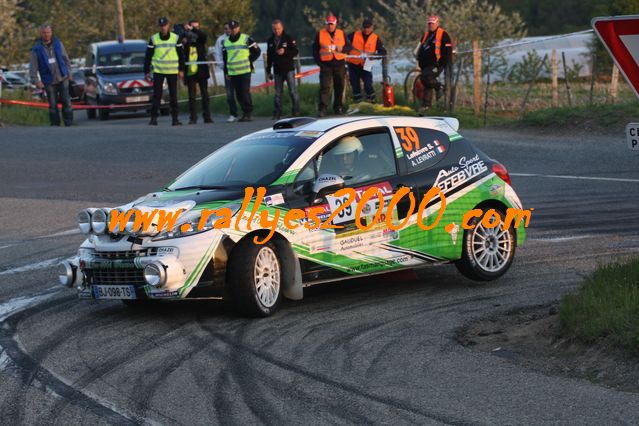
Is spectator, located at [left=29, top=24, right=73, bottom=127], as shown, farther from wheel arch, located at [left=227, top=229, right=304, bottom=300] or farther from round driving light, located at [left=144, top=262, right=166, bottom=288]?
round driving light, located at [left=144, top=262, right=166, bottom=288]

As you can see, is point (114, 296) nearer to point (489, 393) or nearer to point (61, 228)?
point (489, 393)

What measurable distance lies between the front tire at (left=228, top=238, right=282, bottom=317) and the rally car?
0.01m

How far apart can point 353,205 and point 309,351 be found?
2.08 m

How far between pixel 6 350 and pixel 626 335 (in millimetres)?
4342

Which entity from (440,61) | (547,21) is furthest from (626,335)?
(547,21)

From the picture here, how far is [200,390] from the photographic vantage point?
779cm

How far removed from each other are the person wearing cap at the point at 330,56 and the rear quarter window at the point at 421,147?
49.2ft

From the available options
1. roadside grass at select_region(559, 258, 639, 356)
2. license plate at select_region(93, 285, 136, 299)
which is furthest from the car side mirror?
roadside grass at select_region(559, 258, 639, 356)

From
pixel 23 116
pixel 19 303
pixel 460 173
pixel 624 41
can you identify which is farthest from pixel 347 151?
pixel 23 116

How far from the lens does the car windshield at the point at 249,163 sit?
417 inches

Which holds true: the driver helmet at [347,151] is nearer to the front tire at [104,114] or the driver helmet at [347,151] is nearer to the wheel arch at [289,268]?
the wheel arch at [289,268]

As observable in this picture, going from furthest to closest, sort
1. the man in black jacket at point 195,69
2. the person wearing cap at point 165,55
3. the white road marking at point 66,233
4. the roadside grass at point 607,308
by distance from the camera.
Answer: the man in black jacket at point 195,69, the person wearing cap at point 165,55, the white road marking at point 66,233, the roadside grass at point 607,308

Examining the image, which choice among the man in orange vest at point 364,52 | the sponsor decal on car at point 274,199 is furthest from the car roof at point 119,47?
the sponsor decal on car at point 274,199

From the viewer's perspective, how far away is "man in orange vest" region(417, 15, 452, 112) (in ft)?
80.4
